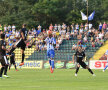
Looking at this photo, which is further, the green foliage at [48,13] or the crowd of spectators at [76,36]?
the green foliage at [48,13]

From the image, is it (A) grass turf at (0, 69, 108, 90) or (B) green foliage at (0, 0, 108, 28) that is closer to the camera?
(A) grass turf at (0, 69, 108, 90)

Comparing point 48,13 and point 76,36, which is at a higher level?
point 48,13

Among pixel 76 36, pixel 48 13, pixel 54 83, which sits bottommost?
pixel 54 83

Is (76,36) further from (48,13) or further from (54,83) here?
(54,83)

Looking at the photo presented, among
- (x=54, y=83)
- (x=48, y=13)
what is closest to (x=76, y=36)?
(x=48, y=13)

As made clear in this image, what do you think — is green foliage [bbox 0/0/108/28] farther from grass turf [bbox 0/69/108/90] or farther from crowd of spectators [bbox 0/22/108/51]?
grass turf [bbox 0/69/108/90]

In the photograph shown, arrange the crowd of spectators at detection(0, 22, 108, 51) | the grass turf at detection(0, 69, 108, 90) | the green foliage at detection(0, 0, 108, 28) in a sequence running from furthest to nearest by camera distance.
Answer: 1. the green foliage at detection(0, 0, 108, 28)
2. the crowd of spectators at detection(0, 22, 108, 51)
3. the grass turf at detection(0, 69, 108, 90)

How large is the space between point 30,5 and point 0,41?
55.9m

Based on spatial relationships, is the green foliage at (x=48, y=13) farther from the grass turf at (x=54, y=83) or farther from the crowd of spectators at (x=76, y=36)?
the grass turf at (x=54, y=83)

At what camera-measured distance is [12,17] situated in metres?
74.0

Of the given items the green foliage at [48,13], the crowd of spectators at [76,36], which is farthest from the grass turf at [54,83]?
the green foliage at [48,13]

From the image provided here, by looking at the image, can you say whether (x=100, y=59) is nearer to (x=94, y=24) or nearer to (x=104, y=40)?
(x=104, y=40)

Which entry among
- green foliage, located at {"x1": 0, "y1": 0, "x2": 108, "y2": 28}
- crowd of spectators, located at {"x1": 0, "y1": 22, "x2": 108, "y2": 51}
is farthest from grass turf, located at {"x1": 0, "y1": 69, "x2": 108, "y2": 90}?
green foliage, located at {"x1": 0, "y1": 0, "x2": 108, "y2": 28}

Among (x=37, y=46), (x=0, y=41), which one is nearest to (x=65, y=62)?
(x=37, y=46)
